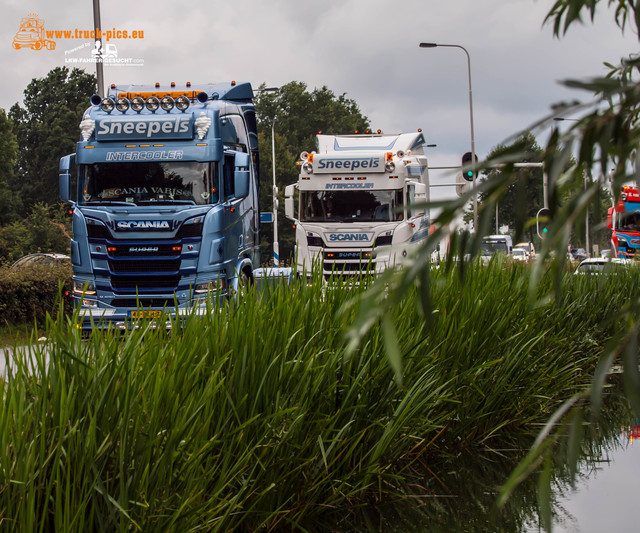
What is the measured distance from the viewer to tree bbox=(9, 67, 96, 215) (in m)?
72.6

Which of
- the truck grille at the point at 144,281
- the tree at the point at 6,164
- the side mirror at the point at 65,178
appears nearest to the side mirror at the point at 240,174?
the truck grille at the point at 144,281

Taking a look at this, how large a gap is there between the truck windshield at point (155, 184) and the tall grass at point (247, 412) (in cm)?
708

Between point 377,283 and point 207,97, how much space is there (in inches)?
502

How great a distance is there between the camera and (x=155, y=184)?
13273 millimetres

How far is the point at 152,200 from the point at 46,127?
64034 millimetres

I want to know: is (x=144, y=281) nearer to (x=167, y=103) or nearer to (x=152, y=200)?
(x=152, y=200)

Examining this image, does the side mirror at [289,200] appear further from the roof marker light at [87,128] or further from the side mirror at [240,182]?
the roof marker light at [87,128]

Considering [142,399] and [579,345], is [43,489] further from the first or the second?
[579,345]

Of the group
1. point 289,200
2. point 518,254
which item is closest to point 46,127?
point 289,200

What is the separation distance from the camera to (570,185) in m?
1.88

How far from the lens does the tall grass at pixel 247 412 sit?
10.8 ft

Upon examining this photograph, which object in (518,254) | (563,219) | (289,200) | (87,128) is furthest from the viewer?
(289,200)

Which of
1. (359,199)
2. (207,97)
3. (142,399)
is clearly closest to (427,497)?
(142,399)

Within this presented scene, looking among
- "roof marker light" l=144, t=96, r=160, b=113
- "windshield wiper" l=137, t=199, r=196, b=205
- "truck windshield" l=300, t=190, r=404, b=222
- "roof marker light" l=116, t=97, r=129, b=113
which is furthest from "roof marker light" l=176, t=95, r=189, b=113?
"truck windshield" l=300, t=190, r=404, b=222
